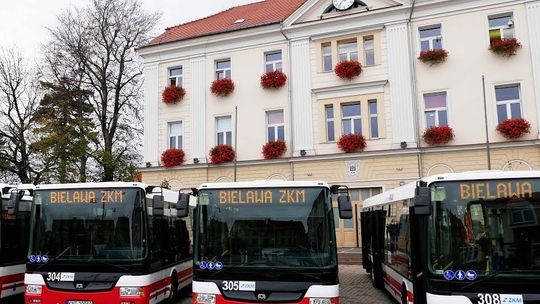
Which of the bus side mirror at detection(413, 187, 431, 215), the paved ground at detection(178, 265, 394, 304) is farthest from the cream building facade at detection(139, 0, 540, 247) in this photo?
the bus side mirror at detection(413, 187, 431, 215)

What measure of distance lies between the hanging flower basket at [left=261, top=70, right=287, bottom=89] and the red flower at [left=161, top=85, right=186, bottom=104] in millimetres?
4458

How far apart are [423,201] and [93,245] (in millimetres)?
5299

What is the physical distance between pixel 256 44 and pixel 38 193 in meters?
17.3

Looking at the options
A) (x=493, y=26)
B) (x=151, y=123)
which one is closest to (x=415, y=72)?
(x=493, y=26)

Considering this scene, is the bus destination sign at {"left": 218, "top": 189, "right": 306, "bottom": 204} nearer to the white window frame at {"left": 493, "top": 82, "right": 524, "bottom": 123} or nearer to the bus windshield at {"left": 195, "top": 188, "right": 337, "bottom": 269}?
the bus windshield at {"left": 195, "top": 188, "right": 337, "bottom": 269}

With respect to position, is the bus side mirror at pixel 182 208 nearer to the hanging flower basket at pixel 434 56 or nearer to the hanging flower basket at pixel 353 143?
the hanging flower basket at pixel 353 143

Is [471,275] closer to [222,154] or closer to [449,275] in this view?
[449,275]

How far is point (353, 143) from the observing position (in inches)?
845

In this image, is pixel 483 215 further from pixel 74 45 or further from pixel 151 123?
pixel 74 45

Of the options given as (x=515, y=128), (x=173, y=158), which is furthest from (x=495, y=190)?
(x=173, y=158)

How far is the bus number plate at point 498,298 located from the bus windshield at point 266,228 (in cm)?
195

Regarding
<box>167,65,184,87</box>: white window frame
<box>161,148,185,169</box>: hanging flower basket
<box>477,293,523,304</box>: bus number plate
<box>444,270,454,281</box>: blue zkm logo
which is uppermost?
<box>167,65,184,87</box>: white window frame

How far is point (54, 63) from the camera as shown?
1196 inches

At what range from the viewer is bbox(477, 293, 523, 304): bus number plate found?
5.97m
